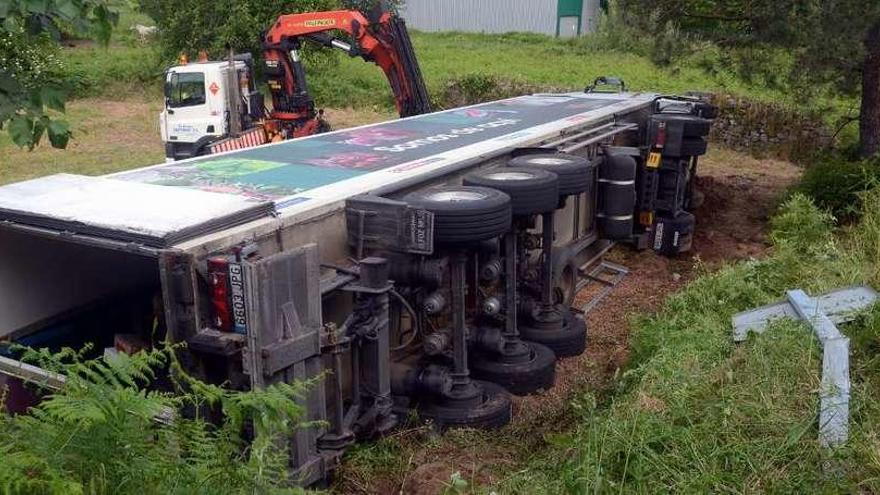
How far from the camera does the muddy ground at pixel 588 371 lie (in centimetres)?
535

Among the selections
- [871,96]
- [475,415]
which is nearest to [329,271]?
[475,415]

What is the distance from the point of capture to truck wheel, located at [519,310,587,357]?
7641 mm

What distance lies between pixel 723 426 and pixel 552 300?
3711mm

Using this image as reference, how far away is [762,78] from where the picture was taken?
1191cm

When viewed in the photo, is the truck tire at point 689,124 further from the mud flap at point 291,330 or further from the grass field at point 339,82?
the grass field at point 339,82

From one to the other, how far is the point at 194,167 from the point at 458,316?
2.59 m

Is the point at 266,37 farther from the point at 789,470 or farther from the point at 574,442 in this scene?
the point at 789,470

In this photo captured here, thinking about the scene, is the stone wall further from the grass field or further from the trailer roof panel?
the trailer roof panel

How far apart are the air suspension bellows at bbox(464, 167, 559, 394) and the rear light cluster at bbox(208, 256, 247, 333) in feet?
8.63

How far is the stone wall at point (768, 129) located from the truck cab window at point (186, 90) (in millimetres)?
9854

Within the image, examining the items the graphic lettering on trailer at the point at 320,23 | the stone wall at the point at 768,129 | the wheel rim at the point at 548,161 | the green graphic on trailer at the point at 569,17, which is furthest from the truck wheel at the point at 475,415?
the green graphic on trailer at the point at 569,17

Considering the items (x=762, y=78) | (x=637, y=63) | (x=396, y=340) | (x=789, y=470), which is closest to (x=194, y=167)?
(x=396, y=340)

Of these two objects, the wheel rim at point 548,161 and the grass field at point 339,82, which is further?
the grass field at point 339,82

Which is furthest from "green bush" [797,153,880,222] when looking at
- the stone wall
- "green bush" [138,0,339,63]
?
"green bush" [138,0,339,63]
